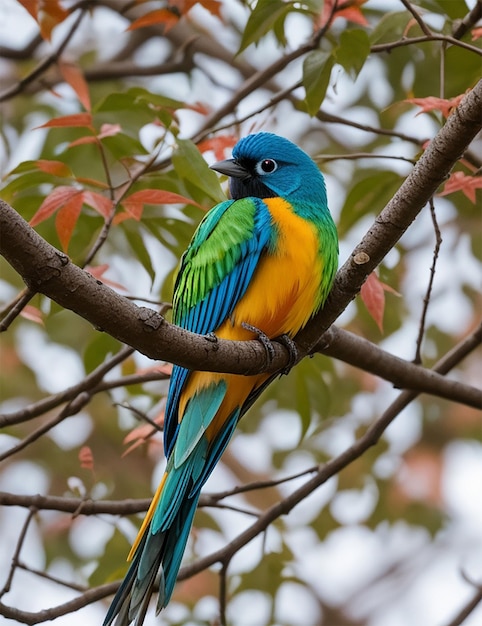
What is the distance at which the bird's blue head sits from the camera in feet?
12.8

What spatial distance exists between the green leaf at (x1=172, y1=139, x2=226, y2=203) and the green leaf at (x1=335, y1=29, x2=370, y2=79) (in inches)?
25.1

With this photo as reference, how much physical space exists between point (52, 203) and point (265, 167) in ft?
3.19

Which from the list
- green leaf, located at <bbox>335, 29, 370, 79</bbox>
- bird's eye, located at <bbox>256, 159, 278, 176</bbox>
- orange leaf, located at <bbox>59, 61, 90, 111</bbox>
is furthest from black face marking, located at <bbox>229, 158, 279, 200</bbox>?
orange leaf, located at <bbox>59, 61, 90, 111</bbox>

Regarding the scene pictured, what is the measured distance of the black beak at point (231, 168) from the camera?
12.8ft

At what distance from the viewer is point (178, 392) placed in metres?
3.43

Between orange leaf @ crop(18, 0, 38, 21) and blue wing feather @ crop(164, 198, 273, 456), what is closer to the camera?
blue wing feather @ crop(164, 198, 273, 456)

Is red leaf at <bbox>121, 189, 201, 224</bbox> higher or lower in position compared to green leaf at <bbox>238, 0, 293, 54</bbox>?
lower

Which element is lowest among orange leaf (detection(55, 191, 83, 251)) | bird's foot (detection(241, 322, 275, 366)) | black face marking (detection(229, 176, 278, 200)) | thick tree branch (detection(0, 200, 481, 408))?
thick tree branch (detection(0, 200, 481, 408))

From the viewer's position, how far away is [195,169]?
3.36m

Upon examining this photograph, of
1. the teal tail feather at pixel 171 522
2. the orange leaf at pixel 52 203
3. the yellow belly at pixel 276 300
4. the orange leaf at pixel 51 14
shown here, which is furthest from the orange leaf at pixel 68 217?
the orange leaf at pixel 51 14

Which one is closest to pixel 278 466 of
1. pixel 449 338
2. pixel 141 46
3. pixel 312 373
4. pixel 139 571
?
pixel 449 338

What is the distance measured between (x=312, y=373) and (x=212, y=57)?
267 centimetres

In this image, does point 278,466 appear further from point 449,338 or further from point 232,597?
point 232,597

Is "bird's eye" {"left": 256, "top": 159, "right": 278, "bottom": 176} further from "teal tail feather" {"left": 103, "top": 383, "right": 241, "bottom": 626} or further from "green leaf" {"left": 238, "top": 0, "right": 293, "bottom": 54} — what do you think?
"teal tail feather" {"left": 103, "top": 383, "right": 241, "bottom": 626}
